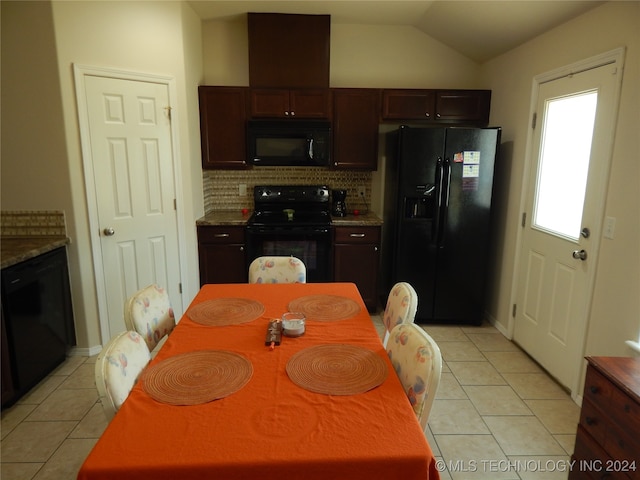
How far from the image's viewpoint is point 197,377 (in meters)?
1.34

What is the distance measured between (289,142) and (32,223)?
6.91 ft

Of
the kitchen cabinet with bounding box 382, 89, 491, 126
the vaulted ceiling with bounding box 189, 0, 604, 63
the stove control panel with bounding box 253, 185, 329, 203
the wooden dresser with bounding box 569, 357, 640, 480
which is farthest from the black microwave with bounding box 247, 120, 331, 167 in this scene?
the wooden dresser with bounding box 569, 357, 640, 480

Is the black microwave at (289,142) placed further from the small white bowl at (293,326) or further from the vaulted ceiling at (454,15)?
Answer: the small white bowl at (293,326)

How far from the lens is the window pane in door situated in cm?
241

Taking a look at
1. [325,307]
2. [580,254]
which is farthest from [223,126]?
[580,254]

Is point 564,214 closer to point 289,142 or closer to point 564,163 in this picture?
point 564,163

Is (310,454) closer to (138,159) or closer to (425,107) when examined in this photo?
(138,159)

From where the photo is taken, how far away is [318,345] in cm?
158

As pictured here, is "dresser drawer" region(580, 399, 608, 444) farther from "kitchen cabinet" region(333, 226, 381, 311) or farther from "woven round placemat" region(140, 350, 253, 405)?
"kitchen cabinet" region(333, 226, 381, 311)

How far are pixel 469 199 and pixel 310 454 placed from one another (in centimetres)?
281

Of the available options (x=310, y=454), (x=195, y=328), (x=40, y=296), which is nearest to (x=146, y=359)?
(x=195, y=328)

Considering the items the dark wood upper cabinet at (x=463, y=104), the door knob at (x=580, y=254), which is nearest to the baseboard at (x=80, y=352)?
the door knob at (x=580, y=254)

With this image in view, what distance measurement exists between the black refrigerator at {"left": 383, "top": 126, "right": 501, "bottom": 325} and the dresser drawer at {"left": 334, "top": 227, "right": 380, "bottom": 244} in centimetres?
17

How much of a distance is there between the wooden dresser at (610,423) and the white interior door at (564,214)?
33.5 inches
